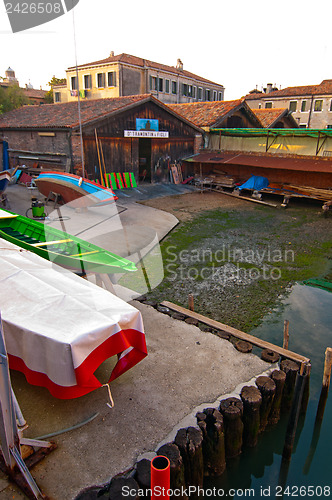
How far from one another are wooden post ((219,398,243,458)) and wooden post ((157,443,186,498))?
99 cm

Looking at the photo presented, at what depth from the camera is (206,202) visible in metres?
19.9

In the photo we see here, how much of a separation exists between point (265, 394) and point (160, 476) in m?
2.59

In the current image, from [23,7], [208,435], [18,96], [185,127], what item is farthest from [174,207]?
[18,96]

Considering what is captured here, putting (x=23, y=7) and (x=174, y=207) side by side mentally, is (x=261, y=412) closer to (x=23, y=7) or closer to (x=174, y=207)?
(x=23, y=7)

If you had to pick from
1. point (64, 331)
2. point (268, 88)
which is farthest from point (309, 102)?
point (64, 331)

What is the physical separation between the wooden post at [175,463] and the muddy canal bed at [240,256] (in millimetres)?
3898

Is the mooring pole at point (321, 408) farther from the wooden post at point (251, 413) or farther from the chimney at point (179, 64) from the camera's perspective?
the chimney at point (179, 64)

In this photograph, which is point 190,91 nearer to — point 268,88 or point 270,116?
point 268,88

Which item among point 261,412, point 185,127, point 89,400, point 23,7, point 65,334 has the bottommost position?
point 261,412

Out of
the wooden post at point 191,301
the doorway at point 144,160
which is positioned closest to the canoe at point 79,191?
the doorway at point 144,160

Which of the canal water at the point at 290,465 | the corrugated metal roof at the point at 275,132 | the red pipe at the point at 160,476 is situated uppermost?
the corrugated metal roof at the point at 275,132

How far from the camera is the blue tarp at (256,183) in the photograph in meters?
21.4

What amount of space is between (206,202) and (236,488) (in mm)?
16263

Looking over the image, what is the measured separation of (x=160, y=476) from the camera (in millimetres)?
3324
